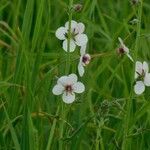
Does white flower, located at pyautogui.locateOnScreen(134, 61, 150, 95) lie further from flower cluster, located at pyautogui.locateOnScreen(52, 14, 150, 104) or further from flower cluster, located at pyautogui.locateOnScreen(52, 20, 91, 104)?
flower cluster, located at pyautogui.locateOnScreen(52, 20, 91, 104)

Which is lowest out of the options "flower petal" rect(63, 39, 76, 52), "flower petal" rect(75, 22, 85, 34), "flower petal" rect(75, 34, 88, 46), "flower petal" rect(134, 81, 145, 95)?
"flower petal" rect(134, 81, 145, 95)

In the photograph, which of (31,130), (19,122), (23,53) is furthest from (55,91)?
(19,122)

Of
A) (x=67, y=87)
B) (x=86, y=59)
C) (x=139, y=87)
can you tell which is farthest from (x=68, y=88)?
(x=139, y=87)

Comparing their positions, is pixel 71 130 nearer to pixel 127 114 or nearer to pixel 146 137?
pixel 127 114

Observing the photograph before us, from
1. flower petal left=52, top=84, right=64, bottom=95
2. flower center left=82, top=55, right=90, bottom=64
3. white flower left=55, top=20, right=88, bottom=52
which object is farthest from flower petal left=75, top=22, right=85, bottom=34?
flower petal left=52, top=84, right=64, bottom=95

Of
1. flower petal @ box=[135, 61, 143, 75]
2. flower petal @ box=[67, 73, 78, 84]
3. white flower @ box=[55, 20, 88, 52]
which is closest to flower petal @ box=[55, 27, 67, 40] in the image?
white flower @ box=[55, 20, 88, 52]

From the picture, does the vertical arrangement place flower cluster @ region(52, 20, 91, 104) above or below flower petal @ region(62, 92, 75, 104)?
above

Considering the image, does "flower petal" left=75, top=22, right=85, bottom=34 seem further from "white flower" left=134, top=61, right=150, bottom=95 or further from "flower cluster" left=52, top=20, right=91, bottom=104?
"white flower" left=134, top=61, right=150, bottom=95

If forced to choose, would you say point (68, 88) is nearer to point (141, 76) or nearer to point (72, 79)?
point (72, 79)
